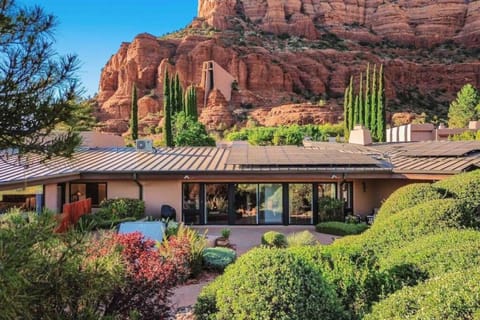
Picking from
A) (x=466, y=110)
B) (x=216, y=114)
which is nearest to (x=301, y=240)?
(x=216, y=114)

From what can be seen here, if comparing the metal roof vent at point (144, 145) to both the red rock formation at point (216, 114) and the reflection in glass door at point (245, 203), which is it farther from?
the red rock formation at point (216, 114)

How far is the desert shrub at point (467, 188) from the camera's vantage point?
8.57m

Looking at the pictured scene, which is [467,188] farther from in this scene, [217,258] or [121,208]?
[121,208]

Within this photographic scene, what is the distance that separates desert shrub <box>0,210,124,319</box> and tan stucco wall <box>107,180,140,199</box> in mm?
11515

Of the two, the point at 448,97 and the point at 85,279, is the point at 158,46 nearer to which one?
the point at 448,97

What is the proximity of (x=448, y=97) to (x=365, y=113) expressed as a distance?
42.7m

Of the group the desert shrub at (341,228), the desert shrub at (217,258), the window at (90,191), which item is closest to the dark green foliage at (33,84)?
the desert shrub at (217,258)

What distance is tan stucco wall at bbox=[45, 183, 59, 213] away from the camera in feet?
48.3

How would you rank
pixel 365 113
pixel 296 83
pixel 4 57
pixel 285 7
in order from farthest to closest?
1. pixel 285 7
2. pixel 296 83
3. pixel 365 113
4. pixel 4 57

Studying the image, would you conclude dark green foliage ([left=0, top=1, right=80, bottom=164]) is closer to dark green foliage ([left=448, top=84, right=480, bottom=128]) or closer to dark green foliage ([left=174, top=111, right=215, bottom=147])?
dark green foliage ([left=174, top=111, right=215, bottom=147])

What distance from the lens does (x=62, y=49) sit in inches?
168

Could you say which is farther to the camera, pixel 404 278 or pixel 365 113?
pixel 365 113

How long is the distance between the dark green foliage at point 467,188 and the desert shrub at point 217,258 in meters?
5.35

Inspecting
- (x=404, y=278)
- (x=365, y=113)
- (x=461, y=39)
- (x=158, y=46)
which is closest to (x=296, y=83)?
(x=158, y=46)
